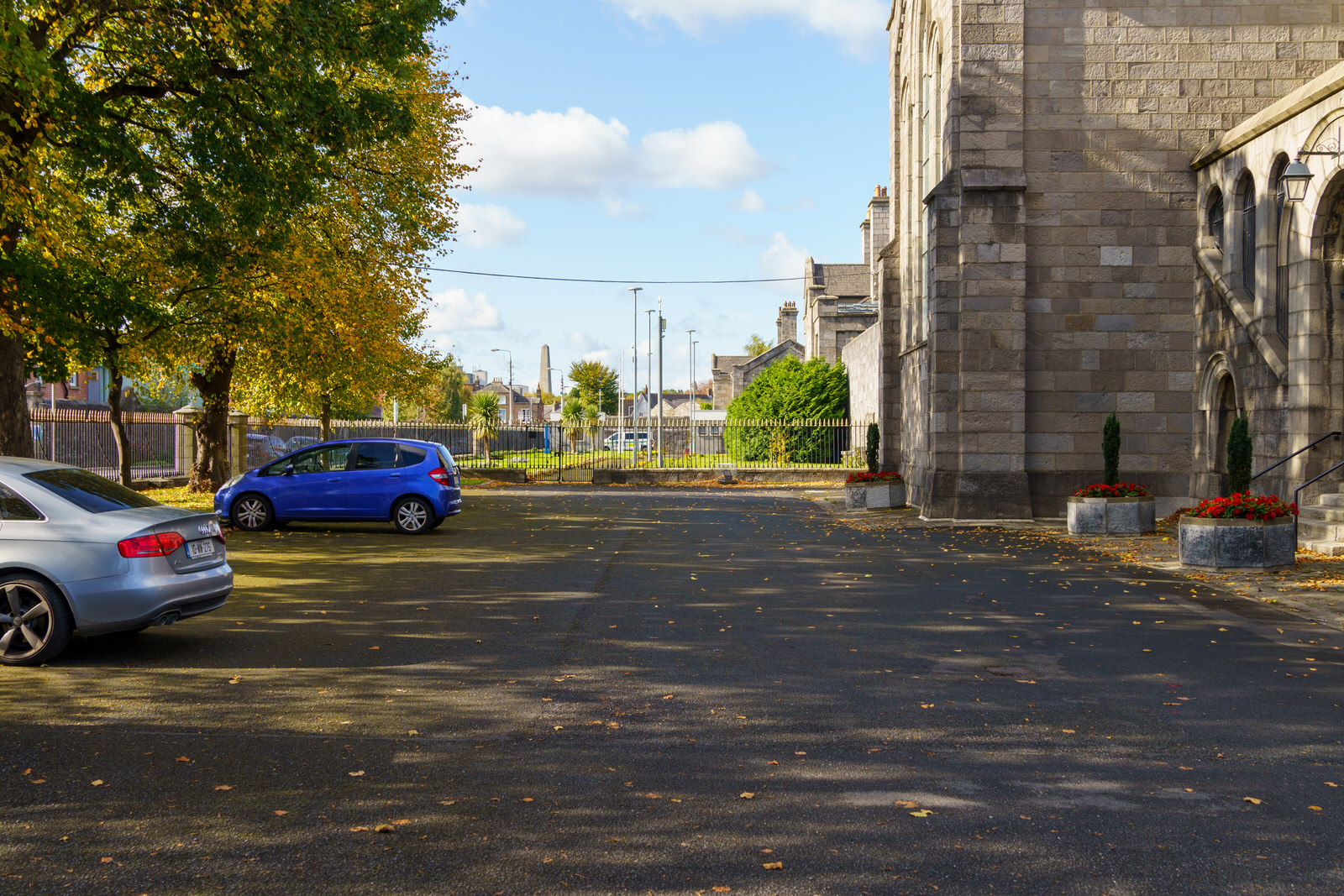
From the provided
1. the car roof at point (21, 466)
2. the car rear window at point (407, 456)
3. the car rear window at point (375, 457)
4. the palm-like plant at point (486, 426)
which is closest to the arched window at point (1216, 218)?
the car rear window at point (407, 456)

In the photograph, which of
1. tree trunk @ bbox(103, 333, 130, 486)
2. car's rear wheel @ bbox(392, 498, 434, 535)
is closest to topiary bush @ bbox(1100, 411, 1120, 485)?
car's rear wheel @ bbox(392, 498, 434, 535)

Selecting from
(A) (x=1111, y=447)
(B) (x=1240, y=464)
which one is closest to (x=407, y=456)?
(A) (x=1111, y=447)

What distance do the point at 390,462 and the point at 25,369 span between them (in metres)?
5.52

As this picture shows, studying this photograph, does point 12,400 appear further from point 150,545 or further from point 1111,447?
point 1111,447

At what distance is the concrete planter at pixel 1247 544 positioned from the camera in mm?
11797

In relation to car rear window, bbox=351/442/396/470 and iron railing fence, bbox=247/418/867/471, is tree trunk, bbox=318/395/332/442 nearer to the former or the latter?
iron railing fence, bbox=247/418/867/471

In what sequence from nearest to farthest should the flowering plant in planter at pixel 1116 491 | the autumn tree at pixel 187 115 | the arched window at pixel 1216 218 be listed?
the autumn tree at pixel 187 115 < the flowering plant in planter at pixel 1116 491 < the arched window at pixel 1216 218

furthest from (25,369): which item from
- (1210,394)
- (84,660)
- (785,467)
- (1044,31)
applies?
(785,467)

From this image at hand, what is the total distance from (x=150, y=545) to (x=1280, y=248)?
16.1 meters

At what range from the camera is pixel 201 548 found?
776 cm

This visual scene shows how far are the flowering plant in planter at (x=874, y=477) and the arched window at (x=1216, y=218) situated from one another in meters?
8.10

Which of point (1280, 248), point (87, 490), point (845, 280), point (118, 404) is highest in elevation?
point (845, 280)

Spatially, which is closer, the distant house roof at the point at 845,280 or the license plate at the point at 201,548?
the license plate at the point at 201,548

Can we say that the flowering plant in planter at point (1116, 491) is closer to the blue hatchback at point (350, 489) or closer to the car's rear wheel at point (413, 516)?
the blue hatchback at point (350, 489)
